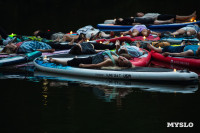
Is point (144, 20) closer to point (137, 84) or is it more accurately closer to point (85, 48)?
point (85, 48)

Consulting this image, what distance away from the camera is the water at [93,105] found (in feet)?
17.3

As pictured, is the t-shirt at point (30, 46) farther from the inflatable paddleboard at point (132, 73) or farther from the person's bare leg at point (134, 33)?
the person's bare leg at point (134, 33)

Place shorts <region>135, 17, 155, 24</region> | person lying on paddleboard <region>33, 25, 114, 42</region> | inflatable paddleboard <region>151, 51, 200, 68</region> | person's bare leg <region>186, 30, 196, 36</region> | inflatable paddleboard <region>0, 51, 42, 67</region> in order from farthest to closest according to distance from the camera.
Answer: shorts <region>135, 17, 155, 24</region> → person lying on paddleboard <region>33, 25, 114, 42</region> → person's bare leg <region>186, 30, 196, 36</region> → inflatable paddleboard <region>0, 51, 42, 67</region> → inflatable paddleboard <region>151, 51, 200, 68</region>

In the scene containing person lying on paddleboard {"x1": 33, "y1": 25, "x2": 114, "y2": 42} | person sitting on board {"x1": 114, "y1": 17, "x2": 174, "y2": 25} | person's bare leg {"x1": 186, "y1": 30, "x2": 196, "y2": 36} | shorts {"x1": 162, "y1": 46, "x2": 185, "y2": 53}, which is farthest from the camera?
person sitting on board {"x1": 114, "y1": 17, "x2": 174, "y2": 25}

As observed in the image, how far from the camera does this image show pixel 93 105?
6211 mm

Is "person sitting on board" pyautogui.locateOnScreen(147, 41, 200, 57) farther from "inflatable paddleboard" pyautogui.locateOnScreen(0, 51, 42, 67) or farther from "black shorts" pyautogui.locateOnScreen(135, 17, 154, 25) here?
"black shorts" pyautogui.locateOnScreen(135, 17, 154, 25)

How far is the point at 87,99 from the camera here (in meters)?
6.59

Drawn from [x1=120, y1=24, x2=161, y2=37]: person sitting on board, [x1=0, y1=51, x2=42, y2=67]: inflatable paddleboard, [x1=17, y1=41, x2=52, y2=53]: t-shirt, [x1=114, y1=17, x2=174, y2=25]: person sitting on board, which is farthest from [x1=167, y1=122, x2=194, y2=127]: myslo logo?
[x1=114, y1=17, x2=174, y2=25]: person sitting on board

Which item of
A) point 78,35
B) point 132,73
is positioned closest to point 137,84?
point 132,73

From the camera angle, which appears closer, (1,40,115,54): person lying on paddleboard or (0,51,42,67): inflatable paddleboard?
(0,51,42,67): inflatable paddleboard

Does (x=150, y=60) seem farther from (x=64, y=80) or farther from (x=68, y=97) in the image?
(x=68, y=97)

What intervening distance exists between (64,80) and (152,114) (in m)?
3.01

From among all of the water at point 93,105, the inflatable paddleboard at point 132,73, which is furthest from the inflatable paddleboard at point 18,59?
the water at point 93,105

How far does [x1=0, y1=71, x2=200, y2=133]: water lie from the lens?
5258 mm
